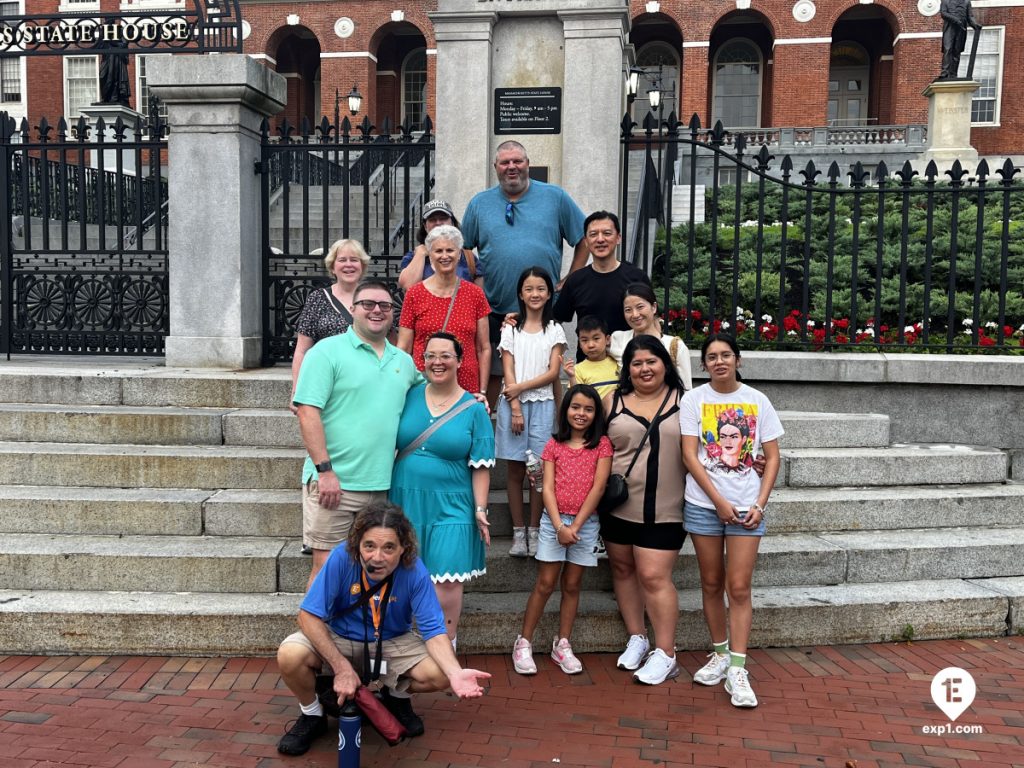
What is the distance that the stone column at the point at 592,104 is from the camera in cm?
689

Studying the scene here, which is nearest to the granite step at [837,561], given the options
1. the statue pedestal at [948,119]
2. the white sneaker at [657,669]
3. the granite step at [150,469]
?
the granite step at [150,469]

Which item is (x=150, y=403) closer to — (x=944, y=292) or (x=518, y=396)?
(x=518, y=396)

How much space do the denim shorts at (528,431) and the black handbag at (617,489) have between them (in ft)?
1.74

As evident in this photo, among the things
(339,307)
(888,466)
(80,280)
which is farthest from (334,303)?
(80,280)

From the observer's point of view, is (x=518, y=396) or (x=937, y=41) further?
(x=937, y=41)

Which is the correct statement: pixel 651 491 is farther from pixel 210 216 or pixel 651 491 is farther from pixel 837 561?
pixel 210 216

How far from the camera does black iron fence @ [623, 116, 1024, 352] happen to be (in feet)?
22.8

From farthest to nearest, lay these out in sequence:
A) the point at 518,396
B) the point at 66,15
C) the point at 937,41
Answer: the point at 937,41 → the point at 66,15 → the point at 518,396

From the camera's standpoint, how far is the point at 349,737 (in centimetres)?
352

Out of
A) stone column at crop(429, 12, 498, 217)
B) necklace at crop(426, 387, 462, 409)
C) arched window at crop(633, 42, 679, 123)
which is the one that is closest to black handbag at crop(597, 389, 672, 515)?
necklace at crop(426, 387, 462, 409)

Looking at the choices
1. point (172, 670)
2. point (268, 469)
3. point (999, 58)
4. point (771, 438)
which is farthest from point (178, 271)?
point (999, 58)

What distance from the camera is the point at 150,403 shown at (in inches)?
262

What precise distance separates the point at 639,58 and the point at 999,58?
39.3ft

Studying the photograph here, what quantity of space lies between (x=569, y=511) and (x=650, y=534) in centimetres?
41
